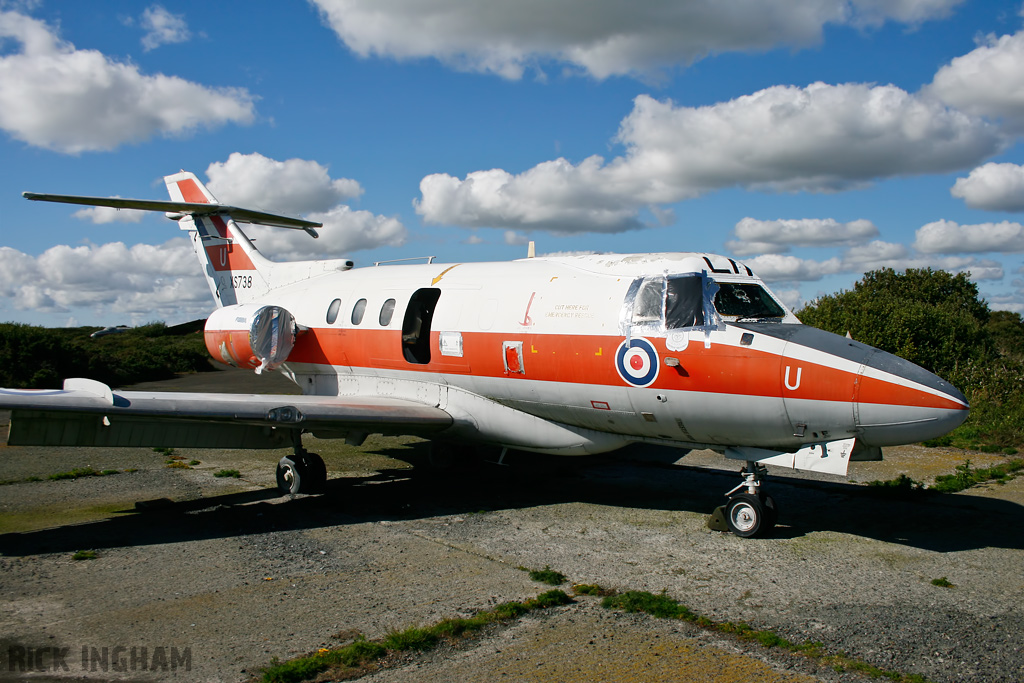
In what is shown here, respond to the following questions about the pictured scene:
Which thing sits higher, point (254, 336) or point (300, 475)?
point (254, 336)

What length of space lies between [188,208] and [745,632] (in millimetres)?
13227

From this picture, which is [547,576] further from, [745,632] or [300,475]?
[300,475]

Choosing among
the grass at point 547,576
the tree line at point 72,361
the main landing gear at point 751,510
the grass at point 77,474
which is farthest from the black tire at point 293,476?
the tree line at point 72,361

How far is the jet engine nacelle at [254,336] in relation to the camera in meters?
12.0

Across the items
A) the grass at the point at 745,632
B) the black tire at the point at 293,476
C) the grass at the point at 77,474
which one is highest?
the black tire at the point at 293,476

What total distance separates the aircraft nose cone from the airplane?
0.02 metres

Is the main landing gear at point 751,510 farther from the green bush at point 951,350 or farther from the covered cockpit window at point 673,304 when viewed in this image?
the green bush at point 951,350

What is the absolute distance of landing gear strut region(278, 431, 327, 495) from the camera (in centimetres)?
1001

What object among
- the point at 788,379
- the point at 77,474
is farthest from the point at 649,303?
the point at 77,474

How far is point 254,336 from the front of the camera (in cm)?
1195

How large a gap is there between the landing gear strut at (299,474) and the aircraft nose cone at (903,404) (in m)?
7.00

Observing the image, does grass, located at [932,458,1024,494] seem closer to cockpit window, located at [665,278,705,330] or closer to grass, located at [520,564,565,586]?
cockpit window, located at [665,278,705,330]

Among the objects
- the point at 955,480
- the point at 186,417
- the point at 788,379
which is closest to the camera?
the point at 788,379

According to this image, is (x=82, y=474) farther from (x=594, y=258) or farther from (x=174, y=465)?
(x=594, y=258)
